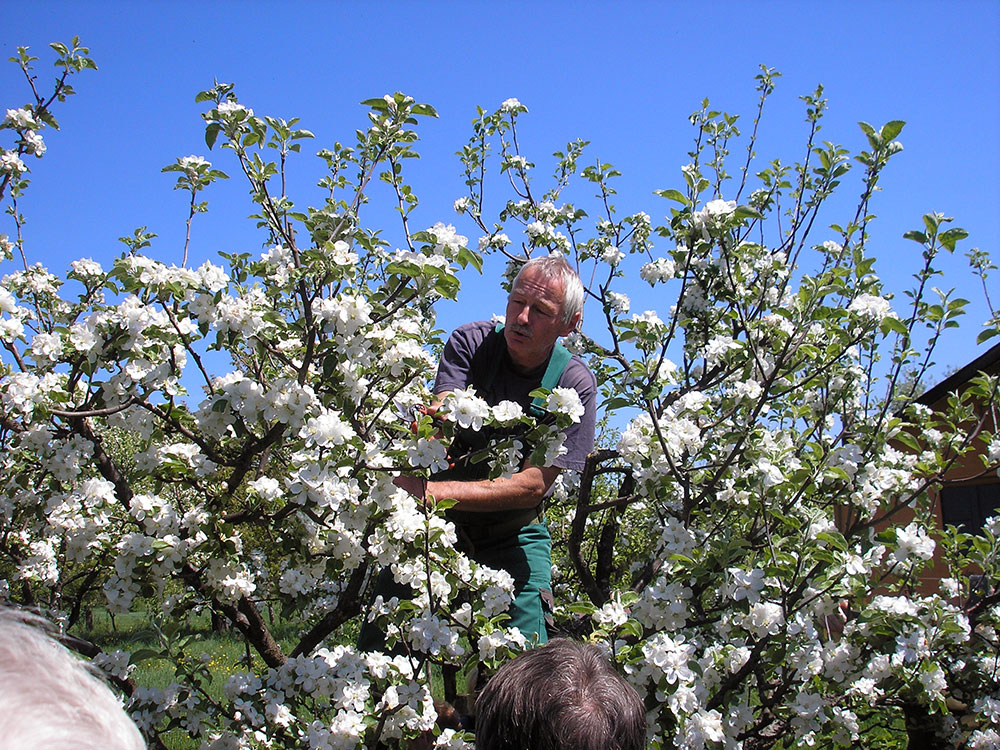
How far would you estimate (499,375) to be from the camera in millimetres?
3113

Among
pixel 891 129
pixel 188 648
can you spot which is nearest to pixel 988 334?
pixel 891 129

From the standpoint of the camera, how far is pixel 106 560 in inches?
120

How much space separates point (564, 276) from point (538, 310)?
0.71ft

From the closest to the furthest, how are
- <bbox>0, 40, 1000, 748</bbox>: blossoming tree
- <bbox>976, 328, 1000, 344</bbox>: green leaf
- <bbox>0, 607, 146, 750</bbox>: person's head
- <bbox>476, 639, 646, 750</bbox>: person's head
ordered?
<bbox>0, 607, 146, 750</bbox>: person's head → <bbox>476, 639, 646, 750</bbox>: person's head → <bbox>0, 40, 1000, 748</bbox>: blossoming tree → <bbox>976, 328, 1000, 344</bbox>: green leaf

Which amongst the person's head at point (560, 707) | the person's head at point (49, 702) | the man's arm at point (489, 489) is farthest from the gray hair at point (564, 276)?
the person's head at point (49, 702)

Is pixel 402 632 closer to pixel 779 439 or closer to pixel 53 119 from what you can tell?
pixel 779 439

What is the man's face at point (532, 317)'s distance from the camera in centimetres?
302

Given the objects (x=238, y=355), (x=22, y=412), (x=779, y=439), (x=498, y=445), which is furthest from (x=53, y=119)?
(x=779, y=439)

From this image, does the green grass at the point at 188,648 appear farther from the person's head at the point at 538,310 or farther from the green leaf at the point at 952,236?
the green leaf at the point at 952,236

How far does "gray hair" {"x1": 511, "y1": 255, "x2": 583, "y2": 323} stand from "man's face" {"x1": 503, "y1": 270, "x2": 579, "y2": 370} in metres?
0.02

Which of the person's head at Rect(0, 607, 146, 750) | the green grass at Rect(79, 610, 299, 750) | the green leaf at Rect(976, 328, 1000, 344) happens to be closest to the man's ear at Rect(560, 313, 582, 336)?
the green leaf at Rect(976, 328, 1000, 344)

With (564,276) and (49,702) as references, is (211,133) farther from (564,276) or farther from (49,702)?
(49,702)

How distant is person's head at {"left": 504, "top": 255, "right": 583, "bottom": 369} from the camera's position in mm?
3027

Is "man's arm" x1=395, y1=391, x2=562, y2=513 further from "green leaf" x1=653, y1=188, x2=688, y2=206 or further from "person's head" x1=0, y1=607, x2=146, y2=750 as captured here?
"person's head" x1=0, y1=607, x2=146, y2=750
